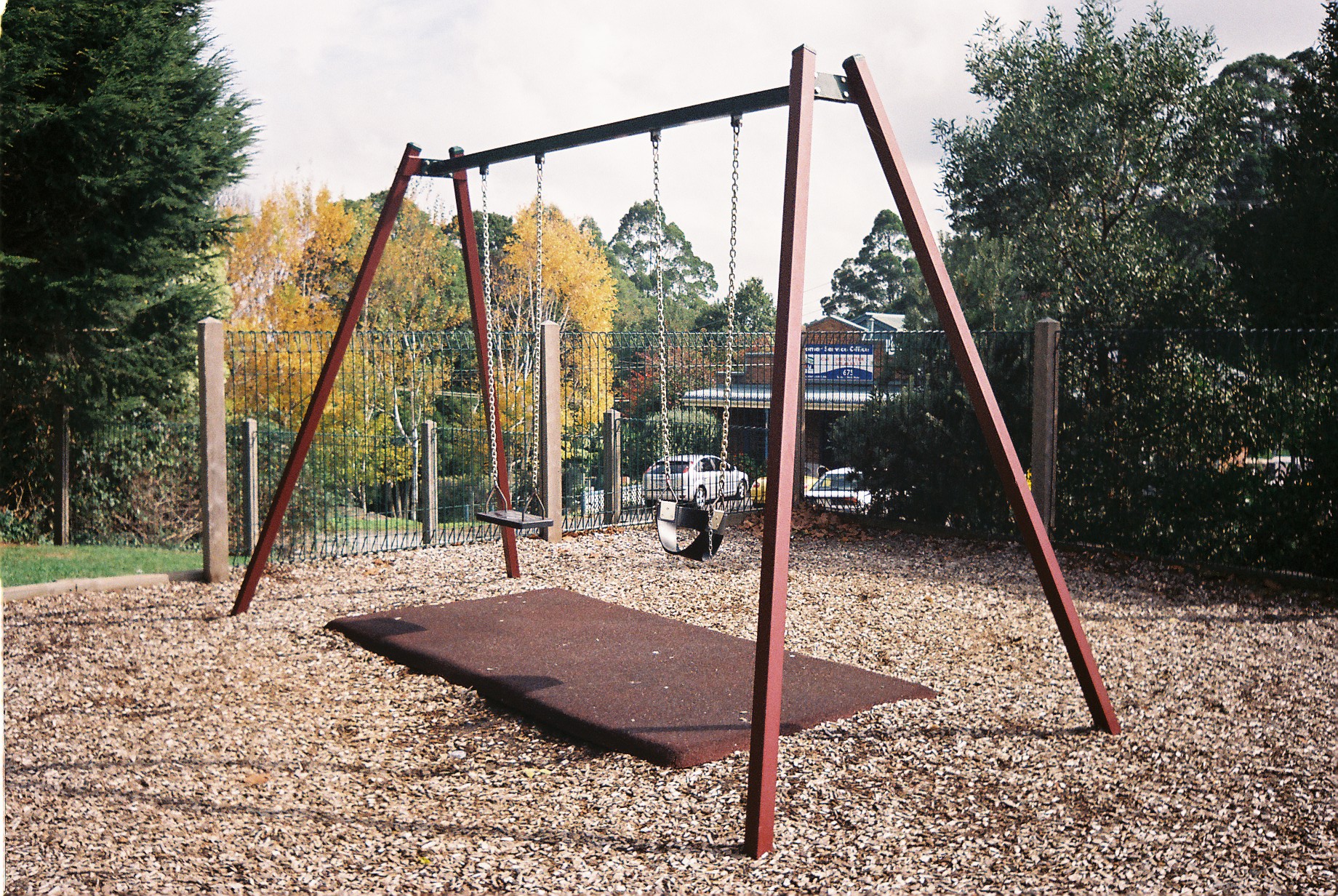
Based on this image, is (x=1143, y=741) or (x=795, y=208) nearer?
(x=795, y=208)

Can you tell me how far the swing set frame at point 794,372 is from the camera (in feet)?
11.8

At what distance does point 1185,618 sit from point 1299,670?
4.03ft

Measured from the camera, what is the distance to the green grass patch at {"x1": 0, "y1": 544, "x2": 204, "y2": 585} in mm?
8602

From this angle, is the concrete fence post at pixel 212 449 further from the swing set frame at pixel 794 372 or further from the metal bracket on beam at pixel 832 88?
the metal bracket on beam at pixel 832 88

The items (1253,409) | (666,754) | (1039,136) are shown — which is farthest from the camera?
(1039,136)

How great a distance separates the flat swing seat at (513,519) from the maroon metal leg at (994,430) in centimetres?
252

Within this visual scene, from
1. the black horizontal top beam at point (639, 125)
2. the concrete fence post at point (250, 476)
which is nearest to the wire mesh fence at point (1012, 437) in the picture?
the concrete fence post at point (250, 476)

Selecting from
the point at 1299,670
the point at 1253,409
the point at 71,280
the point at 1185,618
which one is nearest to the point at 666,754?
the point at 1299,670

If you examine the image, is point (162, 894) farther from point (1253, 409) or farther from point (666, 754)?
point (1253, 409)

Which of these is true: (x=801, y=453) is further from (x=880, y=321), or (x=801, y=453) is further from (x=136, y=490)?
(x=880, y=321)

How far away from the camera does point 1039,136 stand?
1277 cm

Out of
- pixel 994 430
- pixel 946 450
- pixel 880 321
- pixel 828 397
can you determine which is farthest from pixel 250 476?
pixel 880 321

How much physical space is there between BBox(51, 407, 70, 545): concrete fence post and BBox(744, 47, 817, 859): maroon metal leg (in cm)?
960

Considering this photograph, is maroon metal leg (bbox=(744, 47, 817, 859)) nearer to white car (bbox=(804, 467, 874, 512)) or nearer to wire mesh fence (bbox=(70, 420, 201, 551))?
white car (bbox=(804, 467, 874, 512))
